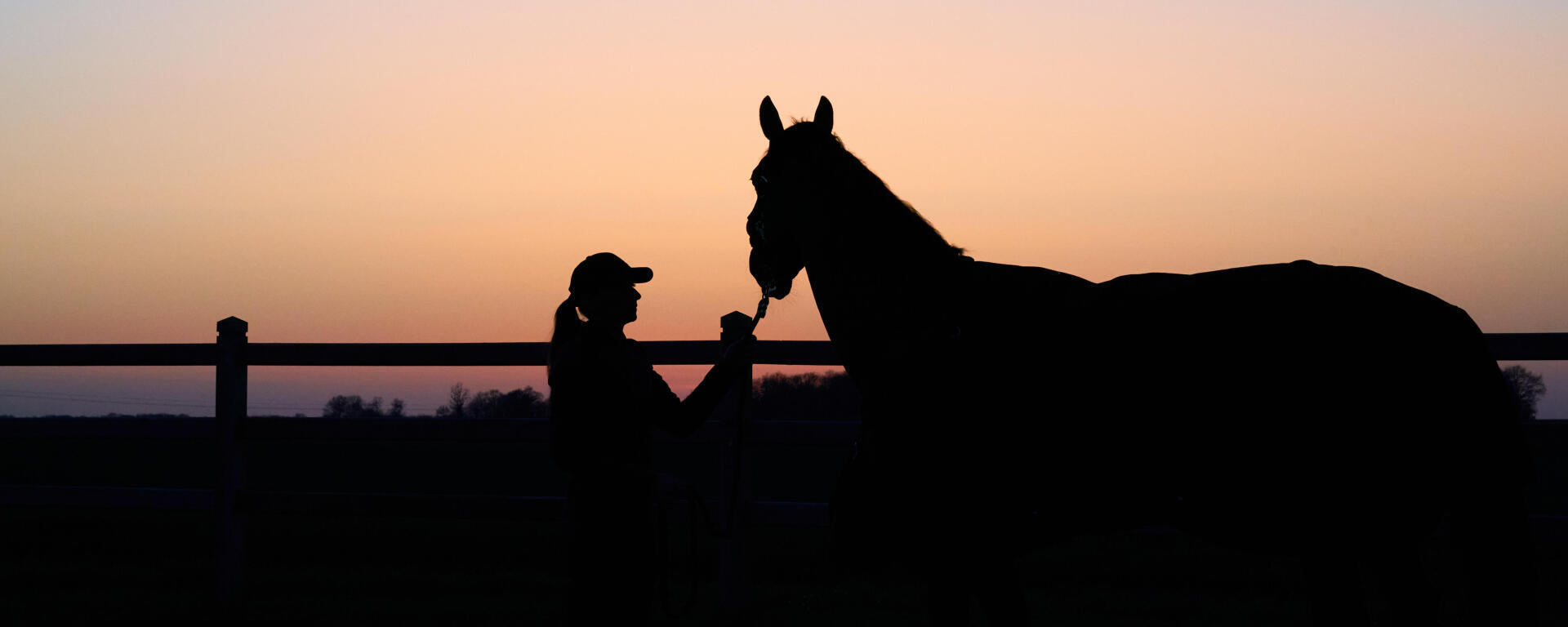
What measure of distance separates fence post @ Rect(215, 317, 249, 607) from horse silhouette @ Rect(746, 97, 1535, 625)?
16.6ft

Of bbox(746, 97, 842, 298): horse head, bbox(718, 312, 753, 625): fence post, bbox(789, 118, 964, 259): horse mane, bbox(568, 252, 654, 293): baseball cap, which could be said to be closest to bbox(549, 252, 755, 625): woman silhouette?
bbox(568, 252, 654, 293): baseball cap

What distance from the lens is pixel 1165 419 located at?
9.80 ft

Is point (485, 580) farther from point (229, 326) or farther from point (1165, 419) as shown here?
point (1165, 419)

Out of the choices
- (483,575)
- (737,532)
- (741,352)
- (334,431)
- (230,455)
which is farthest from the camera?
(483,575)

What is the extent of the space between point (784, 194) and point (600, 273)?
58 cm

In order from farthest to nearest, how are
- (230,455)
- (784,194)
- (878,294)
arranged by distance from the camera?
(230,455) < (784,194) < (878,294)

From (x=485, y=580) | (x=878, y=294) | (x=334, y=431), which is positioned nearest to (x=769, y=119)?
(x=878, y=294)

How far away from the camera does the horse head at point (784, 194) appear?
10.8ft

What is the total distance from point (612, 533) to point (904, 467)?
2.87 ft

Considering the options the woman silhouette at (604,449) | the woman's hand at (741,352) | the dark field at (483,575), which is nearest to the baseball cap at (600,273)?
the woman silhouette at (604,449)

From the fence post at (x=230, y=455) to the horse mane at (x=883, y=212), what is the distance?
5109 mm

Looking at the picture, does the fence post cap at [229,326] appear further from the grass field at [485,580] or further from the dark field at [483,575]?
the grass field at [485,580]

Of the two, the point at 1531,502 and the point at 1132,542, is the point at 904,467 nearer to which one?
the point at 1132,542

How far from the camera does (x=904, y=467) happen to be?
3074 millimetres
